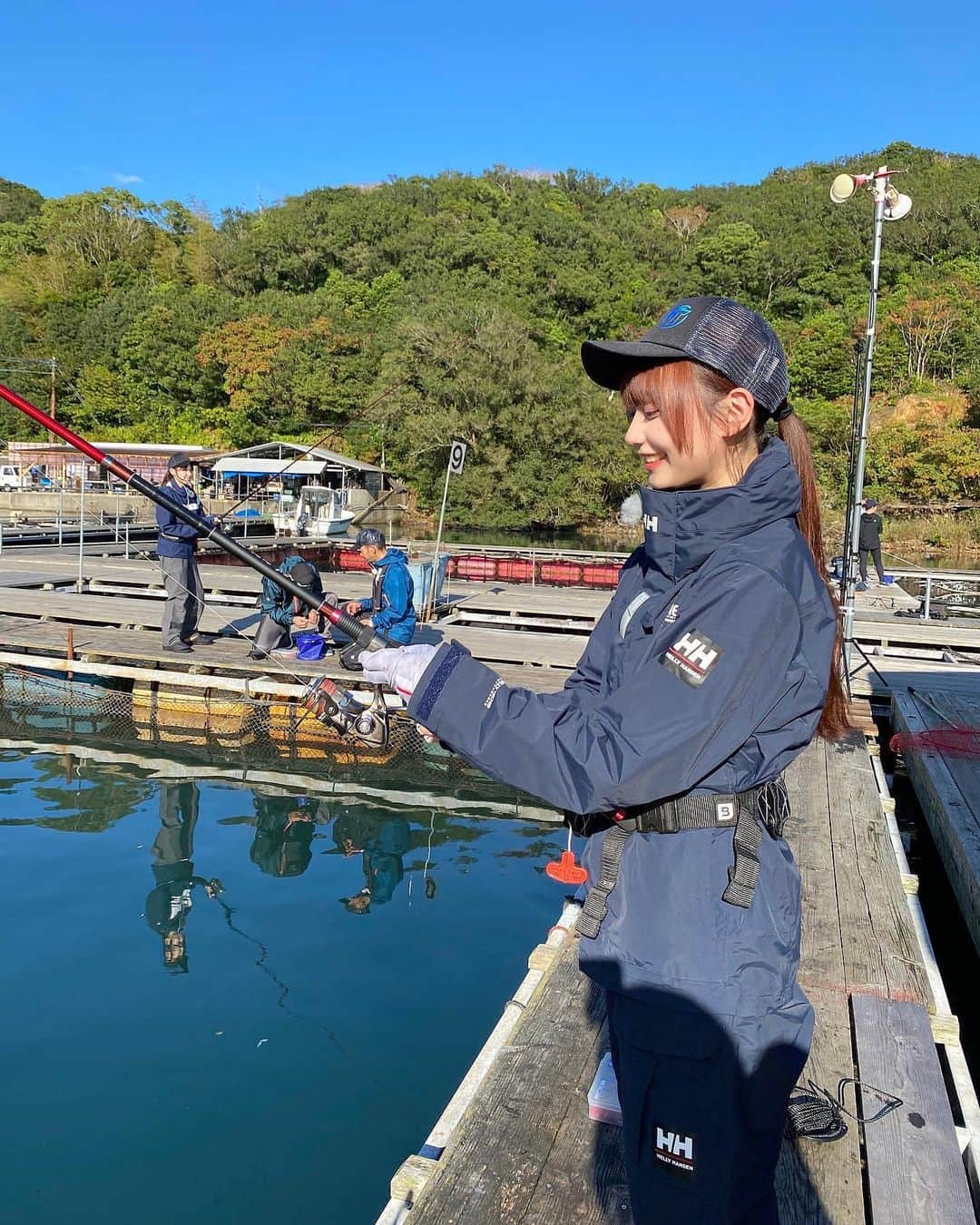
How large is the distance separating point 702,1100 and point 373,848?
251 inches

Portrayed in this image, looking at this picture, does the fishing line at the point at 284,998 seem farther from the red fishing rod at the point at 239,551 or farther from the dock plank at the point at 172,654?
→ the dock plank at the point at 172,654

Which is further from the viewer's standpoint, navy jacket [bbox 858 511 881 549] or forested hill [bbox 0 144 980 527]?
forested hill [bbox 0 144 980 527]

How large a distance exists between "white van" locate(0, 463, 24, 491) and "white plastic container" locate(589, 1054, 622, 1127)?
46.1 m

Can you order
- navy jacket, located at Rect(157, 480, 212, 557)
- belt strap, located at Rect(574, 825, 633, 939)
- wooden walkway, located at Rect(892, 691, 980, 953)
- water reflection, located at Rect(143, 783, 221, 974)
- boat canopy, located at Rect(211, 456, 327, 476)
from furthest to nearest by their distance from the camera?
1. boat canopy, located at Rect(211, 456, 327, 476)
2. navy jacket, located at Rect(157, 480, 212, 557)
3. water reflection, located at Rect(143, 783, 221, 974)
4. wooden walkway, located at Rect(892, 691, 980, 953)
5. belt strap, located at Rect(574, 825, 633, 939)

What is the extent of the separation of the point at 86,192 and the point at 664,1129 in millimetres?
98089

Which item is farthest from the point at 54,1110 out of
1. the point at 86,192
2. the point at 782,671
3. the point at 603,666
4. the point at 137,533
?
the point at 86,192

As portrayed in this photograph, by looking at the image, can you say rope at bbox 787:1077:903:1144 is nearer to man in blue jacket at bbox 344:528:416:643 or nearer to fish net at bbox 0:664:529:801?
fish net at bbox 0:664:529:801

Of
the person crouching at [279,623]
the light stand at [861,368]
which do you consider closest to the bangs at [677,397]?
the light stand at [861,368]

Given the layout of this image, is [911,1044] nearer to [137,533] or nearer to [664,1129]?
[664,1129]

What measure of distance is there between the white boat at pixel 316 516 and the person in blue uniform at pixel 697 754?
2869 cm

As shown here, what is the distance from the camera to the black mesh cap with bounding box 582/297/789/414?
1.61 meters

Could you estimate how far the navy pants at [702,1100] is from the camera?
1.55 m

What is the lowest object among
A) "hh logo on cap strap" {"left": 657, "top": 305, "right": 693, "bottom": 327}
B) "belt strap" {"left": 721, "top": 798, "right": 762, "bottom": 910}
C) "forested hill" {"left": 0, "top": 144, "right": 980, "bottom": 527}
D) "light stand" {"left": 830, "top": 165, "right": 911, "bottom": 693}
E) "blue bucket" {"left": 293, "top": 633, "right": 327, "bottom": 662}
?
"blue bucket" {"left": 293, "top": 633, "right": 327, "bottom": 662}

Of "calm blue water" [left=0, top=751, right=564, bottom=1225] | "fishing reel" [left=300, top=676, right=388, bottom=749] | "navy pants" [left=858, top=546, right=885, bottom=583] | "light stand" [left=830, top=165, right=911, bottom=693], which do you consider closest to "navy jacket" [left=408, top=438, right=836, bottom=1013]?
"fishing reel" [left=300, top=676, right=388, bottom=749]
